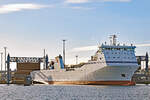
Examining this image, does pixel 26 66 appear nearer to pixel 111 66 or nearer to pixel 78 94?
pixel 111 66

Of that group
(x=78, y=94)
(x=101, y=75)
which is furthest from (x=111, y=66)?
(x=78, y=94)

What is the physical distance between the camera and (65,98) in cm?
8400

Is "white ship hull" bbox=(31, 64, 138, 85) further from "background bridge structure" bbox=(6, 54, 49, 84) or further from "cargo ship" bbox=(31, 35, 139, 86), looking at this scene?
"background bridge structure" bbox=(6, 54, 49, 84)

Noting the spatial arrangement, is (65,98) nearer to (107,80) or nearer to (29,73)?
(107,80)

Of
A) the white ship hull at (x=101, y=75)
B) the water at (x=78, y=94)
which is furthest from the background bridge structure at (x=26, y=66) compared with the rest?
the water at (x=78, y=94)

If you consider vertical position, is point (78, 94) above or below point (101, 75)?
below

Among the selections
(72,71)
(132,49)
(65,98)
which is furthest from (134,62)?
(65,98)

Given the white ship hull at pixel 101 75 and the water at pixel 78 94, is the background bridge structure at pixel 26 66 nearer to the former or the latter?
the white ship hull at pixel 101 75

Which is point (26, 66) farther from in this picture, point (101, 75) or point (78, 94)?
point (78, 94)

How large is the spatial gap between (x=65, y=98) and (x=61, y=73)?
256ft

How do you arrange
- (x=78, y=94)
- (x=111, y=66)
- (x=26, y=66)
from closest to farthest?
(x=78, y=94) < (x=111, y=66) < (x=26, y=66)

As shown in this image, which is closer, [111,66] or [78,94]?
[78,94]

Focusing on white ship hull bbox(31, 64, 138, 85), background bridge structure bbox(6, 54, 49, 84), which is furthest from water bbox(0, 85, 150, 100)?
background bridge structure bbox(6, 54, 49, 84)

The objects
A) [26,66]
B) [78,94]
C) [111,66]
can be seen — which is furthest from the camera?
[26,66]
